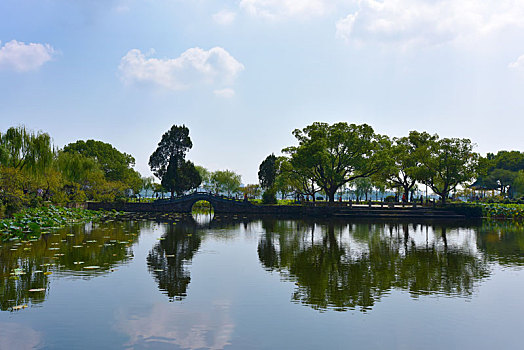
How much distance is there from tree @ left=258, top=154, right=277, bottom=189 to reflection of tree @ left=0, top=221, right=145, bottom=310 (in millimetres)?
55717

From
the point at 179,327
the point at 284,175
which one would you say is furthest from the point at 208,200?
the point at 179,327

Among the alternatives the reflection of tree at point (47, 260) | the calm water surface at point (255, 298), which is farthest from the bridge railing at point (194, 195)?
the calm water surface at point (255, 298)

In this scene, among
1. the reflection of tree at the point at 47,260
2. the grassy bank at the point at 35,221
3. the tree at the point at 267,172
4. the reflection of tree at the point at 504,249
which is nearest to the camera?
the reflection of tree at the point at 47,260

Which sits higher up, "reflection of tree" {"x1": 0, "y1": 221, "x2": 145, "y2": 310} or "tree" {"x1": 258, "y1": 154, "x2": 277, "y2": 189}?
"tree" {"x1": 258, "y1": 154, "x2": 277, "y2": 189}

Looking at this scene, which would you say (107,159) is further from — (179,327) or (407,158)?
(179,327)

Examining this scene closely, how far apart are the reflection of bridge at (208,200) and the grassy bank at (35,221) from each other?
65.3ft

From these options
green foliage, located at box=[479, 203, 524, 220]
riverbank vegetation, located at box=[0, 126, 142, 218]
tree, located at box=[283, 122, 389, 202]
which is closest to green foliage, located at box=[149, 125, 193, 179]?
riverbank vegetation, located at box=[0, 126, 142, 218]

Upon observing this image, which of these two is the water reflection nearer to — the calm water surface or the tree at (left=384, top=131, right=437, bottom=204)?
the calm water surface

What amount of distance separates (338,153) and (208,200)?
67.3 feet

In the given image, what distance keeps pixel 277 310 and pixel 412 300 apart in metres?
3.64

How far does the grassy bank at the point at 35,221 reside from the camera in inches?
833

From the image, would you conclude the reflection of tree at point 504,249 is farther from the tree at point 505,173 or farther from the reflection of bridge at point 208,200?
the tree at point 505,173

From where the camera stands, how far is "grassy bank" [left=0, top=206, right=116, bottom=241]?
21.2 m

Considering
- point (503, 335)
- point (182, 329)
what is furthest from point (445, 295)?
point (182, 329)
